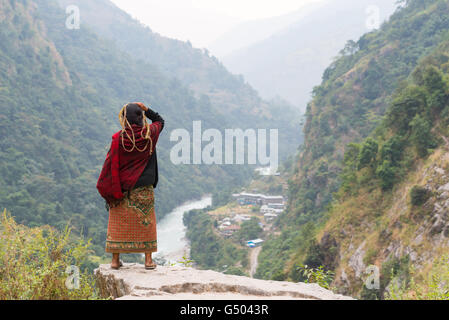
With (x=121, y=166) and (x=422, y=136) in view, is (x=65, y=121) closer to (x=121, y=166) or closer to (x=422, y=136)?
(x=422, y=136)

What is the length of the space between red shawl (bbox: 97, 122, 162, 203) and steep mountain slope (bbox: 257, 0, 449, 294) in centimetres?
829

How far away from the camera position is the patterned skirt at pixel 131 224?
120 inches

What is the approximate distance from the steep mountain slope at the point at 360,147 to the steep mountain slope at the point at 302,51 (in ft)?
306

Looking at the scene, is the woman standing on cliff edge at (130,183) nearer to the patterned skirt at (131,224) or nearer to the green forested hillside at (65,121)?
the patterned skirt at (131,224)

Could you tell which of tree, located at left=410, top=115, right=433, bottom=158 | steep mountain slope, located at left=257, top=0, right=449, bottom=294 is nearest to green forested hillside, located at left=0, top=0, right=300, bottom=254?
steep mountain slope, located at left=257, top=0, right=449, bottom=294

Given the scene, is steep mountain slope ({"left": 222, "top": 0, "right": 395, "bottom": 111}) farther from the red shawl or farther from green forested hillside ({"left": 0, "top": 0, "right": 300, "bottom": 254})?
the red shawl

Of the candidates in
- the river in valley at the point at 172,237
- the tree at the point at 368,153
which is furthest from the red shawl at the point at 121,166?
the river in valley at the point at 172,237

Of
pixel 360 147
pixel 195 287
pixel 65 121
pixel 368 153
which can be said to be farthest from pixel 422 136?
pixel 65 121

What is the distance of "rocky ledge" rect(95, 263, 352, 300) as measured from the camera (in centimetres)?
257

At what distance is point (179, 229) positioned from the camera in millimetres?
36188

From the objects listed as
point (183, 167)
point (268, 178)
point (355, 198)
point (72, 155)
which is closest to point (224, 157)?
point (183, 167)

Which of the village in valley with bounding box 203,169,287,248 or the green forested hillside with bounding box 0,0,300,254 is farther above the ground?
the green forested hillside with bounding box 0,0,300,254

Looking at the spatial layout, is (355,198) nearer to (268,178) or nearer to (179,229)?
(179,229)

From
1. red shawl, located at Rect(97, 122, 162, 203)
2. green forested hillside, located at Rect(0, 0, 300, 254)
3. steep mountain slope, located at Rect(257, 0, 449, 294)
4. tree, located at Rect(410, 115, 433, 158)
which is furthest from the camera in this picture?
green forested hillside, located at Rect(0, 0, 300, 254)
